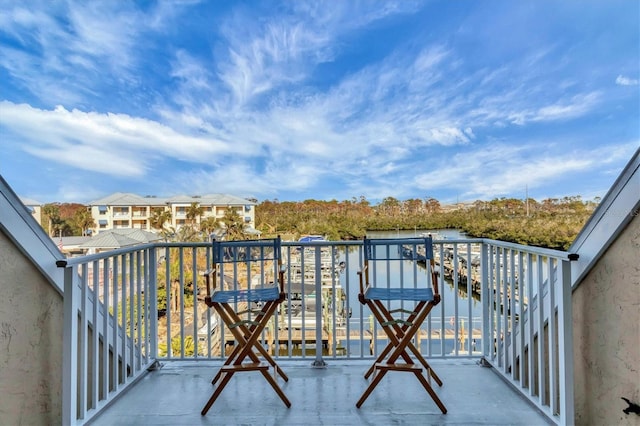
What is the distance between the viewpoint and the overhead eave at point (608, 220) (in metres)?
1.51

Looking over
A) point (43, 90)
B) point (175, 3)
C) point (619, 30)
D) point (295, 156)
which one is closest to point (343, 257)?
point (619, 30)

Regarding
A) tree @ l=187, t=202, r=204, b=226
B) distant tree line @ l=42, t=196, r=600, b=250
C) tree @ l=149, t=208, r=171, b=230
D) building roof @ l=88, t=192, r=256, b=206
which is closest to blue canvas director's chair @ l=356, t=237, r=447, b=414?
distant tree line @ l=42, t=196, r=600, b=250

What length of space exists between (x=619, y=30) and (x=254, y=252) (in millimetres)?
2918

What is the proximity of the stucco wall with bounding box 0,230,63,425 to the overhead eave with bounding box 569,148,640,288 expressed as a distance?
2.95 m

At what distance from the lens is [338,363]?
108 inches

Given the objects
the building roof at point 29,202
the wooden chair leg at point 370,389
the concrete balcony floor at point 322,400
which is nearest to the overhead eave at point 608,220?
the concrete balcony floor at point 322,400

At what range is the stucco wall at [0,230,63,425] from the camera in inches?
64.2

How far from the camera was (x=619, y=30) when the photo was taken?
6.98ft

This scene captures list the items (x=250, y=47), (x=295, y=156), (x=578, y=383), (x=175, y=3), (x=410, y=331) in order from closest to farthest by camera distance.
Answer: (x=578, y=383) → (x=410, y=331) → (x=175, y=3) → (x=250, y=47) → (x=295, y=156)

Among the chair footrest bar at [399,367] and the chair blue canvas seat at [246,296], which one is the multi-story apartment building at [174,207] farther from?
the chair footrest bar at [399,367]

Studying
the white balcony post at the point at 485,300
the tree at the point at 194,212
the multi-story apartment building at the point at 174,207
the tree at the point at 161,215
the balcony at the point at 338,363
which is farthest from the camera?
the tree at the point at 194,212

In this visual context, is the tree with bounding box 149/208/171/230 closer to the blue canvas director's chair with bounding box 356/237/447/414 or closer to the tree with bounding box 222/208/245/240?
the tree with bounding box 222/208/245/240

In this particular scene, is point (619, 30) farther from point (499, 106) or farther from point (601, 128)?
point (499, 106)

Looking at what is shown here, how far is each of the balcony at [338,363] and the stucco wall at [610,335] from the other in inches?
5.1
